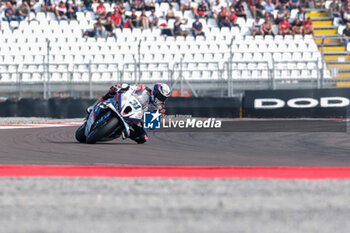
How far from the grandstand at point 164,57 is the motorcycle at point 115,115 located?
30.8ft

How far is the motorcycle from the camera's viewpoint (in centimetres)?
1050

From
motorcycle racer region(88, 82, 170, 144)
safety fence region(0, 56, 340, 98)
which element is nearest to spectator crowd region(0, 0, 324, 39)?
safety fence region(0, 56, 340, 98)

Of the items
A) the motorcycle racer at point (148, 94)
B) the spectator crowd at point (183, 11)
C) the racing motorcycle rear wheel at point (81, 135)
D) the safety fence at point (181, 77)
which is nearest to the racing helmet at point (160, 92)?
the motorcycle racer at point (148, 94)

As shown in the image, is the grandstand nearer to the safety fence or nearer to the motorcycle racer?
the safety fence

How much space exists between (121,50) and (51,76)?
3.13m

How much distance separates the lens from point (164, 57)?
2248 centimetres

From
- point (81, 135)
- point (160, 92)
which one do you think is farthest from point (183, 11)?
point (160, 92)

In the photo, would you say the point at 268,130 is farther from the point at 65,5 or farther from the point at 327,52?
the point at 65,5

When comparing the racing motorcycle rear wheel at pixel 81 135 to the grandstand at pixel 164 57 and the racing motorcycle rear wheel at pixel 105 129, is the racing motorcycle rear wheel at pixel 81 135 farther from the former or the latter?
the grandstand at pixel 164 57

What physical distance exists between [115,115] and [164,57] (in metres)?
12.2

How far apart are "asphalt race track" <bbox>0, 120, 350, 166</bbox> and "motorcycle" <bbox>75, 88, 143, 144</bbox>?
0.26 meters

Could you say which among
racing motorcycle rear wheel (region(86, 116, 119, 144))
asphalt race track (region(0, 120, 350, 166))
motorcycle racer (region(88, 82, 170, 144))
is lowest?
asphalt race track (region(0, 120, 350, 166))

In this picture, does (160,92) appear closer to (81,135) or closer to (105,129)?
(105,129)

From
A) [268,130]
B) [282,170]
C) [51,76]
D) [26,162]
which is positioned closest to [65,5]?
[51,76]
